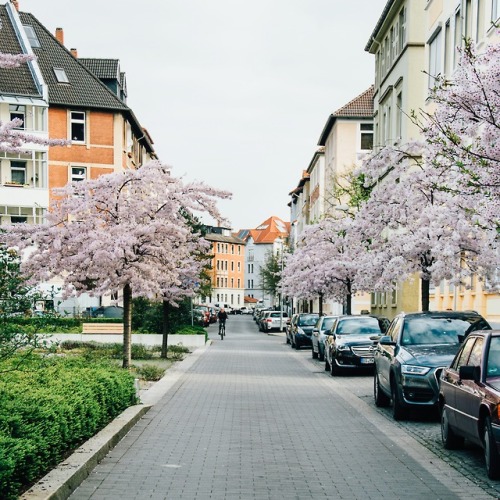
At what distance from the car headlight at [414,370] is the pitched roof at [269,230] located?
16810cm

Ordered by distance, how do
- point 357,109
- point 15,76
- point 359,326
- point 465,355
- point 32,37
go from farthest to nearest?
point 357,109 < point 32,37 < point 15,76 < point 359,326 < point 465,355

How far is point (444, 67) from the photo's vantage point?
34438mm

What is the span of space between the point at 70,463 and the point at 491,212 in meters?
6.21

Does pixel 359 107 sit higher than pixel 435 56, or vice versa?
pixel 359 107

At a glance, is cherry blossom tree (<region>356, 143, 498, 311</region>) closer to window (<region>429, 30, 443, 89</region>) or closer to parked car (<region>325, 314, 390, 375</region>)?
parked car (<region>325, 314, 390, 375</region>)

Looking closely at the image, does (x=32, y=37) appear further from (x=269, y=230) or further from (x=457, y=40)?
(x=269, y=230)

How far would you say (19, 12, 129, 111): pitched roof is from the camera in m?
59.0

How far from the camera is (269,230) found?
613 ft

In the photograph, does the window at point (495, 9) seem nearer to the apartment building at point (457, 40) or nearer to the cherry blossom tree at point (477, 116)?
the apartment building at point (457, 40)

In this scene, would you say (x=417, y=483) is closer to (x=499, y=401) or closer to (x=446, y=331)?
(x=499, y=401)

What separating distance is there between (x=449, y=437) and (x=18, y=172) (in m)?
45.4

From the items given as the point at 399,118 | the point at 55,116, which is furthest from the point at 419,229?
the point at 55,116

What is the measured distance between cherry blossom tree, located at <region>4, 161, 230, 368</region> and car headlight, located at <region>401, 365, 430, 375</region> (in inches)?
373

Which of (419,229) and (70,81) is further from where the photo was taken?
(70,81)
